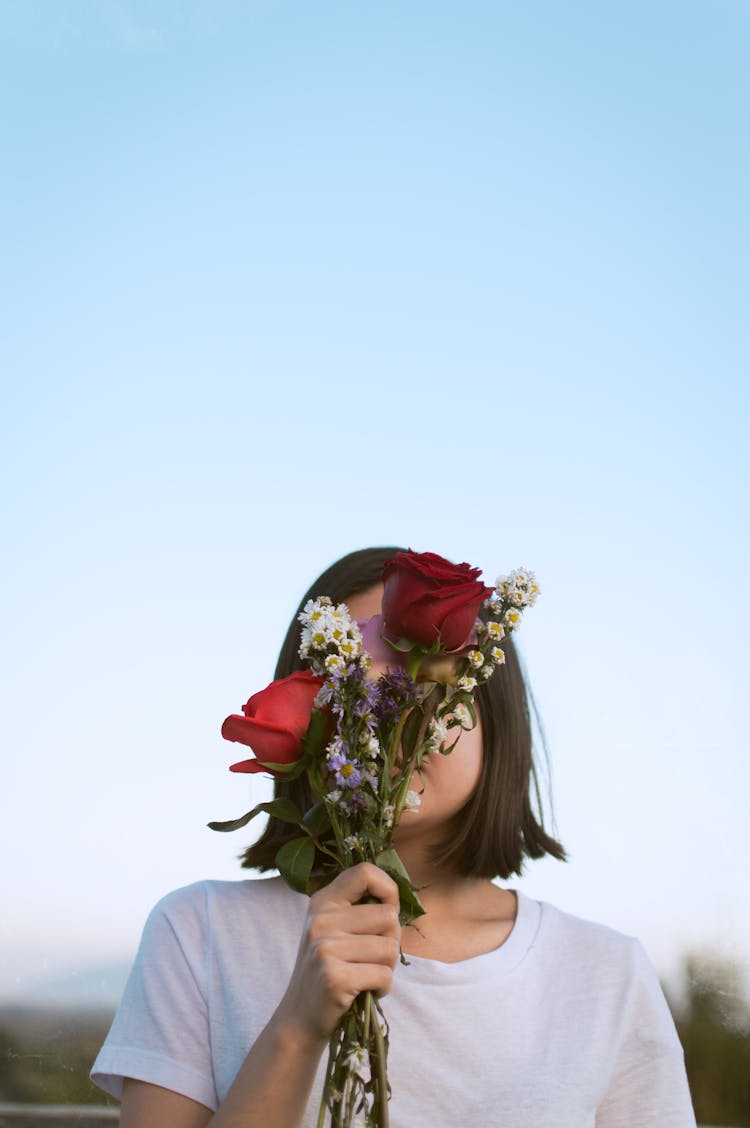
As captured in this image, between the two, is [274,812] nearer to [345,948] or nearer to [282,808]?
[282,808]

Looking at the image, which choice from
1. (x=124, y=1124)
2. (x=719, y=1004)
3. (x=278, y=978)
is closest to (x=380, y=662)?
(x=278, y=978)

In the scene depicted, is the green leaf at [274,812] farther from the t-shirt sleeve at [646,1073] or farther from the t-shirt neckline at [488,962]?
the t-shirt sleeve at [646,1073]

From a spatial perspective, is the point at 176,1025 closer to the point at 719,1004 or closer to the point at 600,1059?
the point at 600,1059

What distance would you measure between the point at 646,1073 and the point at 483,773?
537 mm

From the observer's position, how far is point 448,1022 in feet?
5.29

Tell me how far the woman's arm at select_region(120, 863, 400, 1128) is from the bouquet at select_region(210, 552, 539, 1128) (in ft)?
0.11

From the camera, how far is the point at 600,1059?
65.7 inches

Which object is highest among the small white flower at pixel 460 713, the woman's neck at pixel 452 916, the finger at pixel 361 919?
the small white flower at pixel 460 713

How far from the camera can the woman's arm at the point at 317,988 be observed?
1.06 meters

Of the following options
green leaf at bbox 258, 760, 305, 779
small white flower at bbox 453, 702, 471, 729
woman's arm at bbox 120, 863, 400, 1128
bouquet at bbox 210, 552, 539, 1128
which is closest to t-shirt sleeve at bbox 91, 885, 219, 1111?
woman's arm at bbox 120, 863, 400, 1128

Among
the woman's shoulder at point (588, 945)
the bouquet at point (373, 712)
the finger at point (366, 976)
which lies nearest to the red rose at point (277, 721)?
the bouquet at point (373, 712)

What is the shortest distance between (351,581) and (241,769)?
0.61 m

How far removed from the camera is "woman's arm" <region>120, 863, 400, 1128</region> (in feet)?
3.48

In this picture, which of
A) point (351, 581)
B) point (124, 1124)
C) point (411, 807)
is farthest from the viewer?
point (351, 581)
